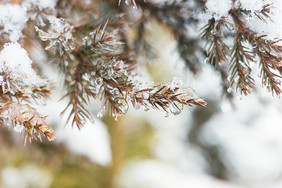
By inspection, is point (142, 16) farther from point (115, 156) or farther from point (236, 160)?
point (236, 160)

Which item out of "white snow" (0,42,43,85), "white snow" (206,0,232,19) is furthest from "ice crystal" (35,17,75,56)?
"white snow" (206,0,232,19)

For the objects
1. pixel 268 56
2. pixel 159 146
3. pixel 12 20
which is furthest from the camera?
pixel 159 146

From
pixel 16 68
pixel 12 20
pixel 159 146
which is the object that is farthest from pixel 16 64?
pixel 159 146

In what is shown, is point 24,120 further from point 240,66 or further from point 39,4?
point 240,66

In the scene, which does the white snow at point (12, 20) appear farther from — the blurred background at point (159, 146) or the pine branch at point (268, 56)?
the pine branch at point (268, 56)

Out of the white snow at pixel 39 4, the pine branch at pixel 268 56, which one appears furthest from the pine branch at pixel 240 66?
the white snow at pixel 39 4

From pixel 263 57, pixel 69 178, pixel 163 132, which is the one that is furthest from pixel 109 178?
pixel 263 57

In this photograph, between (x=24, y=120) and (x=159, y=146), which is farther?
(x=159, y=146)

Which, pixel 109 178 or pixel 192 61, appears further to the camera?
pixel 109 178
